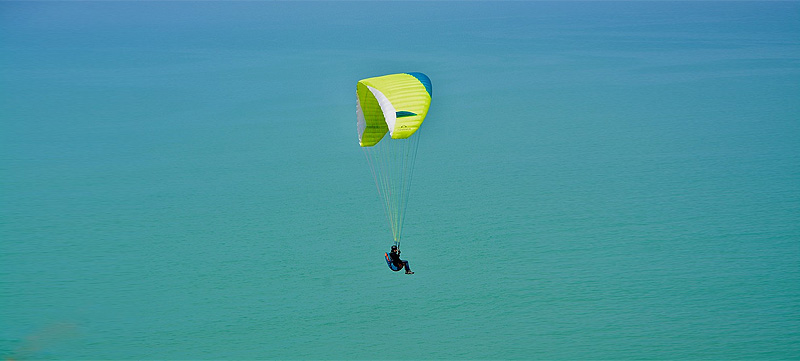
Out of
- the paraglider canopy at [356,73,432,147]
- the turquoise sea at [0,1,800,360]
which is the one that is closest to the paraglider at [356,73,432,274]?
the paraglider canopy at [356,73,432,147]

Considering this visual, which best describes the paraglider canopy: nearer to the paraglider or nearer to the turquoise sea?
the paraglider

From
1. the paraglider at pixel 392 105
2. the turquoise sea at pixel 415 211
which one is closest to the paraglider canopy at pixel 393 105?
the paraglider at pixel 392 105

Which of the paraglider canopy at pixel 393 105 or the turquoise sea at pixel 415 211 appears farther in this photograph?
the turquoise sea at pixel 415 211

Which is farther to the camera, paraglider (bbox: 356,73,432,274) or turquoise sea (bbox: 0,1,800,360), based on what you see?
turquoise sea (bbox: 0,1,800,360)

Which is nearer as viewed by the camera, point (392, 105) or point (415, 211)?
point (392, 105)

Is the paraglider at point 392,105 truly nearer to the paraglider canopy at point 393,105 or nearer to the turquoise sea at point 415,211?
the paraglider canopy at point 393,105

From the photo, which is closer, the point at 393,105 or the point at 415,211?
the point at 393,105

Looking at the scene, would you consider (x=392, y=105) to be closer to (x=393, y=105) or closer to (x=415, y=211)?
(x=393, y=105)

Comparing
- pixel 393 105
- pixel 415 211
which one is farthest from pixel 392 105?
pixel 415 211

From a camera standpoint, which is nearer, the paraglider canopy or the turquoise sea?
the paraglider canopy

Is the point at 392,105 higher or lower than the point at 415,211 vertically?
lower
